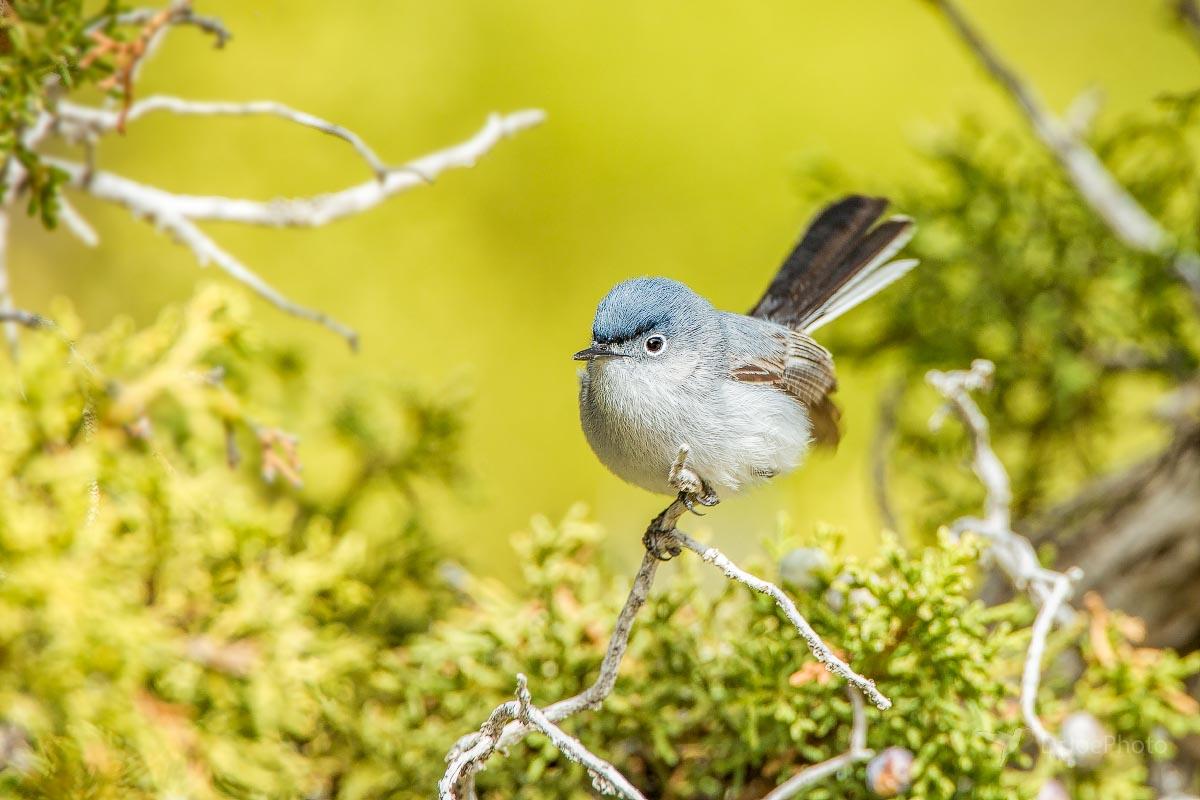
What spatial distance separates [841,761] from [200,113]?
144 cm

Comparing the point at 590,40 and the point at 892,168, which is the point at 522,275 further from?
the point at 892,168

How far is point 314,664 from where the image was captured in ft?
6.10

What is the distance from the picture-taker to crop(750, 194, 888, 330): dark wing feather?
2508 millimetres

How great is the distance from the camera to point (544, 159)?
3.74 metres

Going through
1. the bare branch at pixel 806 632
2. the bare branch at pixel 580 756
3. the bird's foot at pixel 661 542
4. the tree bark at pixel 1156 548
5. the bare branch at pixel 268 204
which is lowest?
the bare branch at pixel 580 756

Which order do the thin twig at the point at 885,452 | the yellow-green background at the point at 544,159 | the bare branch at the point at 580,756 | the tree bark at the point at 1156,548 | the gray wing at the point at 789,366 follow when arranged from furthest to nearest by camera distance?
1. the yellow-green background at the point at 544,159
2. the thin twig at the point at 885,452
3. the tree bark at the point at 1156,548
4. the gray wing at the point at 789,366
5. the bare branch at the point at 580,756

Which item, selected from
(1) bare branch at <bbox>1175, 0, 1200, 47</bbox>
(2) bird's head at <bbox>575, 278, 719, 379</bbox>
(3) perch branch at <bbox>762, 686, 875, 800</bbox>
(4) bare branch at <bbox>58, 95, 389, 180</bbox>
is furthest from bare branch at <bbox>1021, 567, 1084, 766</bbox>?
(1) bare branch at <bbox>1175, 0, 1200, 47</bbox>

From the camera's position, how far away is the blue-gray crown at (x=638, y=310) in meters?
2.05

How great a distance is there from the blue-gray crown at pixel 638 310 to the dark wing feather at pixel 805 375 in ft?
0.67

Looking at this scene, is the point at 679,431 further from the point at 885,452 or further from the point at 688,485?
the point at 885,452

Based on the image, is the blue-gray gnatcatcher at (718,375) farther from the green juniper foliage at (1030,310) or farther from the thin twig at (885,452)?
the green juniper foliage at (1030,310)

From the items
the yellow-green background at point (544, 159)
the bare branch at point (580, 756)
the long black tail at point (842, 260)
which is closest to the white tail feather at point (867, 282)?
the long black tail at point (842, 260)

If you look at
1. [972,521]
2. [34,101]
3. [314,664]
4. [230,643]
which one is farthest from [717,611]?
[34,101]

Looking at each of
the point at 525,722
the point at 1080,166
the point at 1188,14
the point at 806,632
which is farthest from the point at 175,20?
the point at 1188,14
